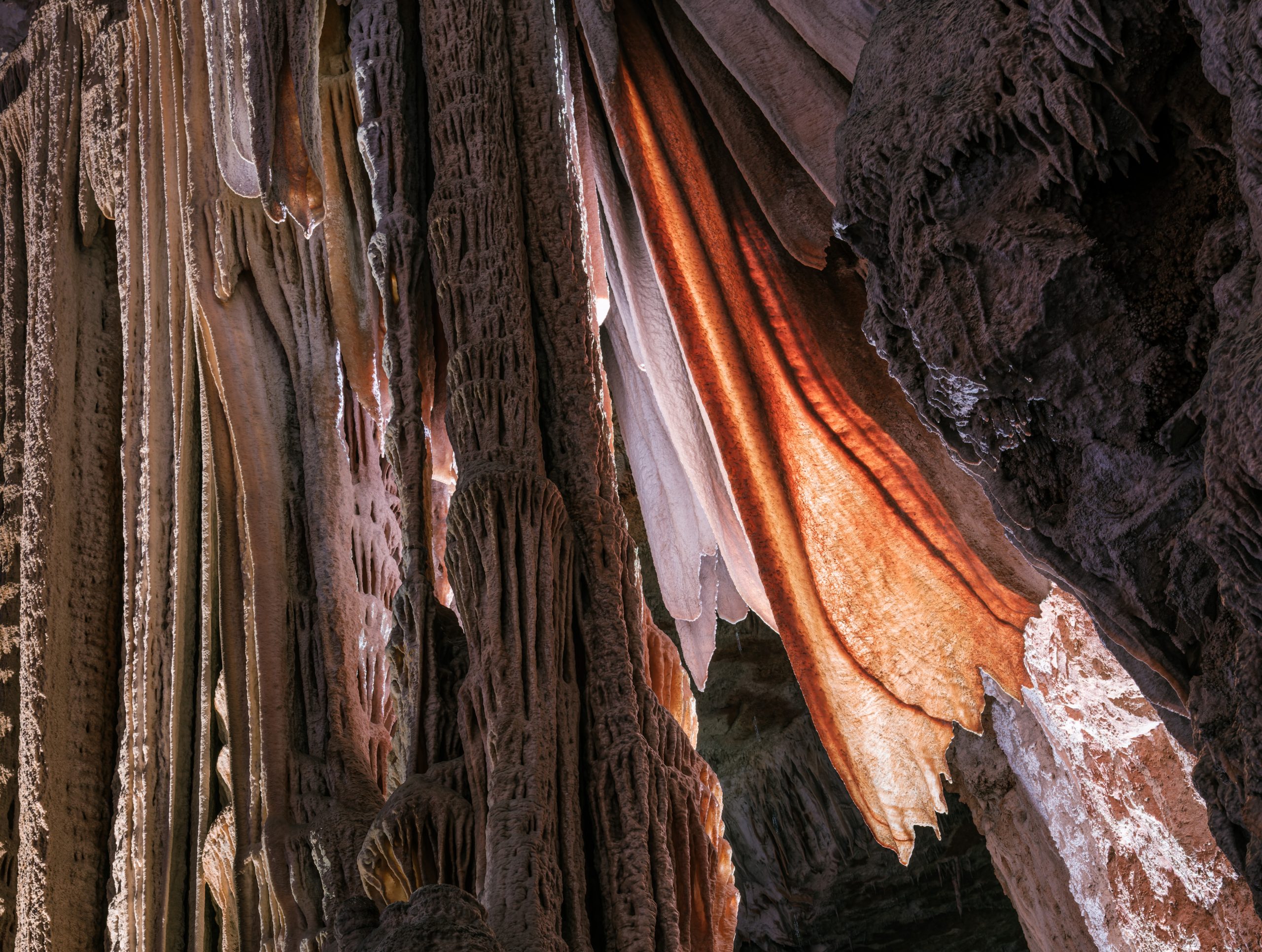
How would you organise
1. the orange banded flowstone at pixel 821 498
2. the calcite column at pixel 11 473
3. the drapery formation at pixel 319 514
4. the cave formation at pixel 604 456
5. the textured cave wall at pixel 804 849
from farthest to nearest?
the textured cave wall at pixel 804 849
the calcite column at pixel 11 473
the orange banded flowstone at pixel 821 498
the drapery formation at pixel 319 514
the cave formation at pixel 604 456

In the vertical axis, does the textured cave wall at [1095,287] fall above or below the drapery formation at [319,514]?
below

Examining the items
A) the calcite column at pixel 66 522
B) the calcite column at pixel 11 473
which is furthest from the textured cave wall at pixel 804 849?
the calcite column at pixel 11 473

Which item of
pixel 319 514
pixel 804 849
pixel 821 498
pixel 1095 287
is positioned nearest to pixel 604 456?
pixel 821 498

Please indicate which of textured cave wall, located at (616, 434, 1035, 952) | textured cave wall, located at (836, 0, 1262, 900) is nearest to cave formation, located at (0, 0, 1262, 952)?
textured cave wall, located at (836, 0, 1262, 900)

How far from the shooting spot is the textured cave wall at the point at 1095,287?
117cm

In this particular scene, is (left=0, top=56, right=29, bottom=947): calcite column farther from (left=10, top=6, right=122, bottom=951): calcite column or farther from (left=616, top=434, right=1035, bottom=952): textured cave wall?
(left=616, top=434, right=1035, bottom=952): textured cave wall

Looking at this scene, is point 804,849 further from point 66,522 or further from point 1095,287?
point 1095,287

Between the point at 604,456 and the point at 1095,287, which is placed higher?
the point at 604,456

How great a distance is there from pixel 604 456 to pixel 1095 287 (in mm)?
1247

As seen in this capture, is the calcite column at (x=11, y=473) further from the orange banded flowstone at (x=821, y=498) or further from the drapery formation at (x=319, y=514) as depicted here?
the orange banded flowstone at (x=821, y=498)

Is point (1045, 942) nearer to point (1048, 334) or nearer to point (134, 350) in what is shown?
point (1048, 334)

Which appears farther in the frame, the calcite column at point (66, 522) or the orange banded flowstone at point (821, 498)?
the calcite column at point (66, 522)

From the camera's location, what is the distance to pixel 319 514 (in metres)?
3.20

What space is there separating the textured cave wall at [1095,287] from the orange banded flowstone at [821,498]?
777mm
